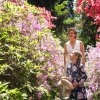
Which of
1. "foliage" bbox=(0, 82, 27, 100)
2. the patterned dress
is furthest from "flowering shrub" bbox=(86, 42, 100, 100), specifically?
"foliage" bbox=(0, 82, 27, 100)

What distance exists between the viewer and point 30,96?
7020 millimetres

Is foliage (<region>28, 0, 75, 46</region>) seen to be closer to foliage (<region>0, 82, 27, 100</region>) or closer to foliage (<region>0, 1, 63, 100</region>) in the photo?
foliage (<region>0, 1, 63, 100</region>)

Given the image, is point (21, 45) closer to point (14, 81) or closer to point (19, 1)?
point (14, 81)

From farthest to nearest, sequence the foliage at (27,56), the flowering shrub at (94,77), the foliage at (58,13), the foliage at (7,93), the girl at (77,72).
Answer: the foliage at (58,13)
the flowering shrub at (94,77)
the foliage at (27,56)
the girl at (77,72)
the foliage at (7,93)

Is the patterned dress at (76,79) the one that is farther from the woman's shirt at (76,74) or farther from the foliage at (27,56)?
the foliage at (27,56)

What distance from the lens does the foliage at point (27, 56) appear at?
22.4ft

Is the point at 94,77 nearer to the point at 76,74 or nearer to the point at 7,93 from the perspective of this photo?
the point at 76,74

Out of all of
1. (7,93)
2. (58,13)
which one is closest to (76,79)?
(7,93)

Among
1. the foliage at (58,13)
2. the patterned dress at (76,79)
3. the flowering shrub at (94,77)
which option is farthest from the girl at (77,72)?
the foliage at (58,13)

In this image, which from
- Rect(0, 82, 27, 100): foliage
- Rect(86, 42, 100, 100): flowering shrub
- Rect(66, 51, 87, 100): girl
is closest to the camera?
Rect(0, 82, 27, 100): foliage

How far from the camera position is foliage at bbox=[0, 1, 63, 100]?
6.82 m

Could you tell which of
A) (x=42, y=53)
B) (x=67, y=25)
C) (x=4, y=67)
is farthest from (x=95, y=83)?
(x=67, y=25)

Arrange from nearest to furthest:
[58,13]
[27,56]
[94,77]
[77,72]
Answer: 1. [77,72]
2. [27,56]
3. [94,77]
4. [58,13]

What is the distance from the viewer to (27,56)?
7.26 m
